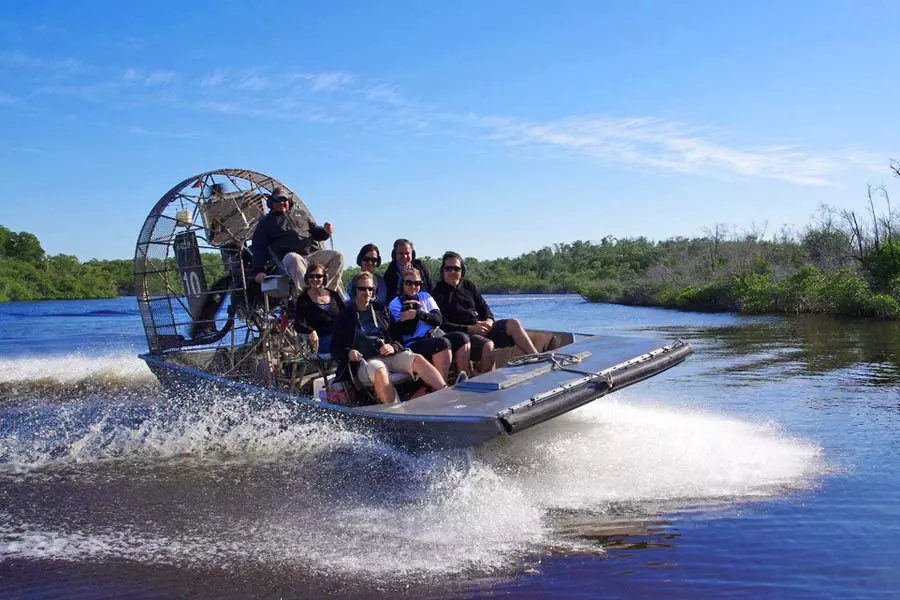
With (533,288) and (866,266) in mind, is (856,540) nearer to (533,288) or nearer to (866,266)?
(866,266)

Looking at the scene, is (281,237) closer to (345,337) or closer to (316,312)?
(316,312)

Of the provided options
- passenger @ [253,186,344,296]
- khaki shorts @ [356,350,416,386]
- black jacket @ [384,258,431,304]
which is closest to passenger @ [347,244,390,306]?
black jacket @ [384,258,431,304]

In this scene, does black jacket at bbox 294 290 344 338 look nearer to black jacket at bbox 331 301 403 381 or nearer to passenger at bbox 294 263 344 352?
passenger at bbox 294 263 344 352

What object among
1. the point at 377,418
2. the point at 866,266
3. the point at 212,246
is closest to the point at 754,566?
the point at 377,418

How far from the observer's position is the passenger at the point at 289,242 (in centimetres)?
923

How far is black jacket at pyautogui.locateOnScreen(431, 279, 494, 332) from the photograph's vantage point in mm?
8062

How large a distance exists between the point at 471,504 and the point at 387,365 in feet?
6.16

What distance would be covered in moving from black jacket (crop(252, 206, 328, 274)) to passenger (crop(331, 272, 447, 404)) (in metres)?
2.11

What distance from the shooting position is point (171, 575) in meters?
4.79

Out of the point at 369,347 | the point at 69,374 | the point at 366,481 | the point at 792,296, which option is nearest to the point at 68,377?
the point at 69,374

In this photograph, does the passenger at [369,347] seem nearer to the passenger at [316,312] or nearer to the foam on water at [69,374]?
the passenger at [316,312]

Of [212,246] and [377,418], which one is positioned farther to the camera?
[212,246]

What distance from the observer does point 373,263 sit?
847 centimetres

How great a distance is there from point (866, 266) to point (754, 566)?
91.3ft
